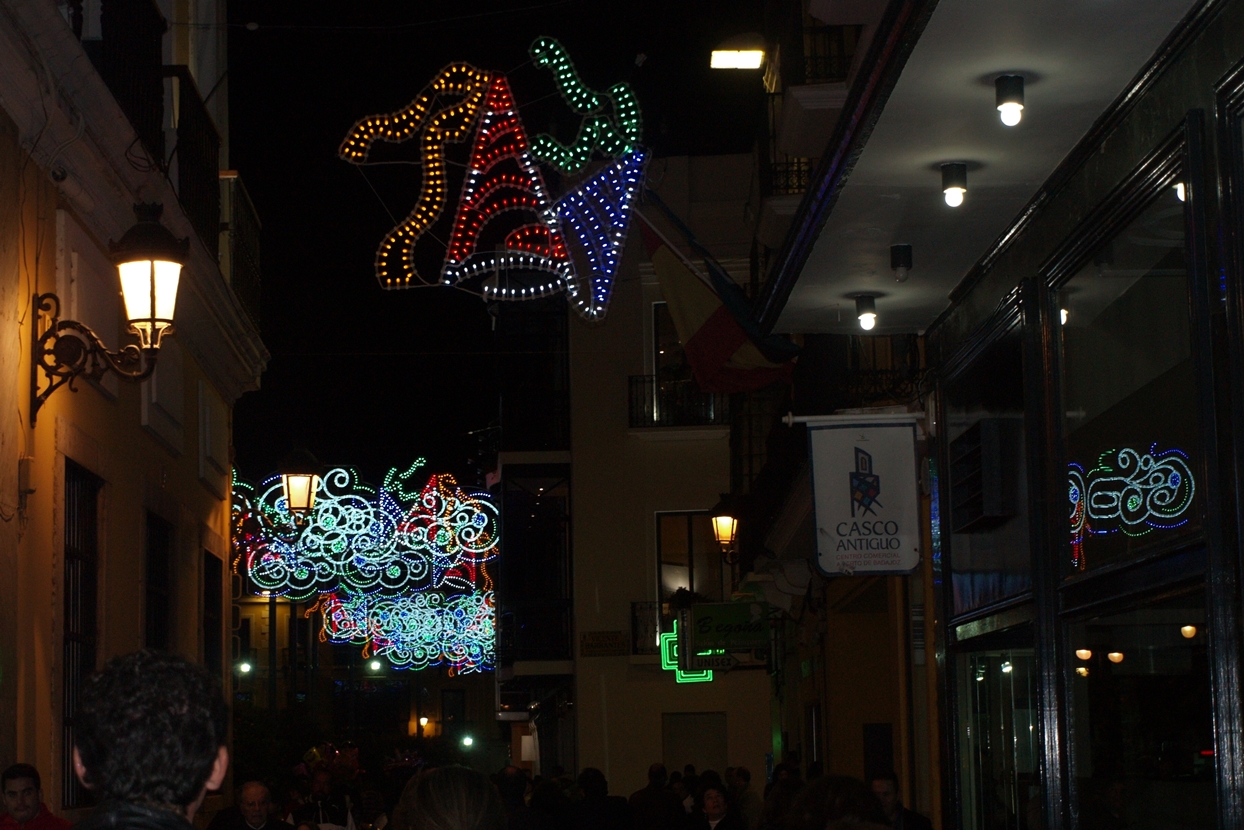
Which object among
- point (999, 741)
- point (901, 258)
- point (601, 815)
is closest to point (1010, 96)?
point (901, 258)

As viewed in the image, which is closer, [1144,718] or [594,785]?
[1144,718]

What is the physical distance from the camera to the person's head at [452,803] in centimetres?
433

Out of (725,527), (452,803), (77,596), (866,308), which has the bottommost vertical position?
(452,803)

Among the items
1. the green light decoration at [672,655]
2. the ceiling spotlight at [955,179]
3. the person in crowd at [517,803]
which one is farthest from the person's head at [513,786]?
the green light decoration at [672,655]

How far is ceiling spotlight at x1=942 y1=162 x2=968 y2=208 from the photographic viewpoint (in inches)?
301

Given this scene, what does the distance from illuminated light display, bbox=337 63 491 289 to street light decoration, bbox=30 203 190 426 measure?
3.13 meters

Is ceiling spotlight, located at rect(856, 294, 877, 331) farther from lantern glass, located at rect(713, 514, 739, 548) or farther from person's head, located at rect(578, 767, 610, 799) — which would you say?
lantern glass, located at rect(713, 514, 739, 548)

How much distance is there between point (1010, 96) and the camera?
6590mm

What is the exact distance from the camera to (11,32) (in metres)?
7.88

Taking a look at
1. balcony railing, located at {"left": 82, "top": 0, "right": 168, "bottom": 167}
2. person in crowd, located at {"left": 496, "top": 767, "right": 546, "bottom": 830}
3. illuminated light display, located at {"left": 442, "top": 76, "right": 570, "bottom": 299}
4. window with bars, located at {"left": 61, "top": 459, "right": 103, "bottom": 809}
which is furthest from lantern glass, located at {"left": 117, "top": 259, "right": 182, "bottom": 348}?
illuminated light display, located at {"left": 442, "top": 76, "right": 570, "bottom": 299}

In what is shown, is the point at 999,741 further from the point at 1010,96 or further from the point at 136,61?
the point at 136,61

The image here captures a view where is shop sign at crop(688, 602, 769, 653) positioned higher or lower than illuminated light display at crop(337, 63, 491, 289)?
lower

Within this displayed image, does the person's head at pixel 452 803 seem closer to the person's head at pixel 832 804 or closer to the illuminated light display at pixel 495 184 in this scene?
the person's head at pixel 832 804

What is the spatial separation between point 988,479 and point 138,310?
4497mm
